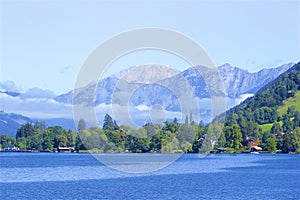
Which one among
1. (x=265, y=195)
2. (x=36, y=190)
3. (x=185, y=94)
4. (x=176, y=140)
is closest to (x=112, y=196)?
(x=36, y=190)

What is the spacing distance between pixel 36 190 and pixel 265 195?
84.7 feet

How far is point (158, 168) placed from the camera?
11231 centimetres

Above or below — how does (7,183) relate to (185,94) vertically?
below

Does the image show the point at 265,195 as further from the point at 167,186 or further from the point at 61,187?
A: the point at 61,187

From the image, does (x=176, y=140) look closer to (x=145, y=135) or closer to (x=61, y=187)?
(x=145, y=135)

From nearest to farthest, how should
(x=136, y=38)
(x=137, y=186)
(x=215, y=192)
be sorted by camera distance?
(x=136, y=38)
(x=215, y=192)
(x=137, y=186)

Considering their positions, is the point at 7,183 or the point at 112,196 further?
the point at 7,183

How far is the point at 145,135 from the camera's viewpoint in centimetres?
19875

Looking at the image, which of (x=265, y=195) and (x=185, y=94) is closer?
(x=265, y=195)

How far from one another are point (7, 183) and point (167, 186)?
68.5 feet

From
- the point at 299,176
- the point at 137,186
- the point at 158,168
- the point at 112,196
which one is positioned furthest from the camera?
the point at 158,168

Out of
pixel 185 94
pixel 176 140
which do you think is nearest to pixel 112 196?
pixel 185 94

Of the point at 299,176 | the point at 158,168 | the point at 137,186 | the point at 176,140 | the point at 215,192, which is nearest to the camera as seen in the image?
the point at 215,192

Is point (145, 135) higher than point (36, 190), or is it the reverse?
point (145, 135)
